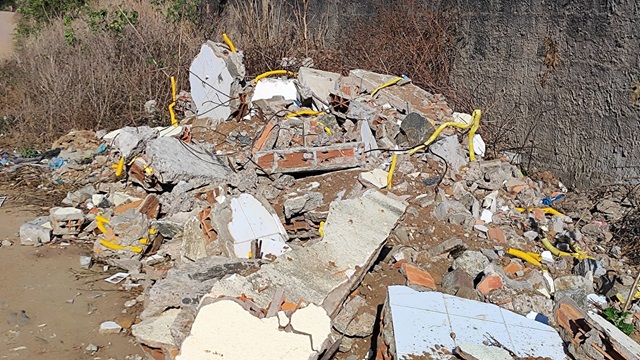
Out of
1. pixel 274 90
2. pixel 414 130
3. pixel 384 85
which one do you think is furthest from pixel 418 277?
pixel 274 90

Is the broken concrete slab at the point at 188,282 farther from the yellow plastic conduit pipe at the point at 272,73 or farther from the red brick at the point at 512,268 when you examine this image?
the yellow plastic conduit pipe at the point at 272,73

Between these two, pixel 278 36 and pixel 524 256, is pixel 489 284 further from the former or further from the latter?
pixel 278 36

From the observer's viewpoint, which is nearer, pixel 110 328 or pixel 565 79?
pixel 110 328

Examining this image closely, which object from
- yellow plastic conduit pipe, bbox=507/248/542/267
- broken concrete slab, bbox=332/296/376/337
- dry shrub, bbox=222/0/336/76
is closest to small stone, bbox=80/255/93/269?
broken concrete slab, bbox=332/296/376/337

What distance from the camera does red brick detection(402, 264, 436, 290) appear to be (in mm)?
3746

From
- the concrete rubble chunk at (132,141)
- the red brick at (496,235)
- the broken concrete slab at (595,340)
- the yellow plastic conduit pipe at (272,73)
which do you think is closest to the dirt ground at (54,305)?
the concrete rubble chunk at (132,141)

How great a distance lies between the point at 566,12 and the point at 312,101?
2649mm

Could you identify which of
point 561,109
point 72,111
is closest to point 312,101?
point 561,109

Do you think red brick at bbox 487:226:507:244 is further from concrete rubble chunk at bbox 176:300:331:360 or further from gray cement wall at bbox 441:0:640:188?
concrete rubble chunk at bbox 176:300:331:360

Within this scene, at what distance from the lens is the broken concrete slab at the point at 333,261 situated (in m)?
3.20

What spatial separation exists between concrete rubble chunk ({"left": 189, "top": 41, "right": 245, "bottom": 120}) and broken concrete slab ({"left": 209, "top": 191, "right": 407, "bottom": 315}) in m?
2.87

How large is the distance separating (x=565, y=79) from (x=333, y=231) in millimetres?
2936

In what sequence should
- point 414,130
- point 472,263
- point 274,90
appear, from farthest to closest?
1. point 274,90
2. point 414,130
3. point 472,263

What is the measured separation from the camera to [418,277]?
3795 mm
